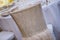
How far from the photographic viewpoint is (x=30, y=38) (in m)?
1.74

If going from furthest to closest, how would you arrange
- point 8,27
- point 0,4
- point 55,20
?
point 55,20, point 0,4, point 8,27

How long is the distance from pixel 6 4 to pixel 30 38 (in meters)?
1.01

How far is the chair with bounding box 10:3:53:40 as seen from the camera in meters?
1.67

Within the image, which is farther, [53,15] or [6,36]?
[53,15]

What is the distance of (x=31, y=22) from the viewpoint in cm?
172

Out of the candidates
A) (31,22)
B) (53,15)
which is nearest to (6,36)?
(31,22)

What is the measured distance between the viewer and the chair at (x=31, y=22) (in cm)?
167

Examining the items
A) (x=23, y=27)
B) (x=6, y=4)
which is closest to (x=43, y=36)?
(x=23, y=27)

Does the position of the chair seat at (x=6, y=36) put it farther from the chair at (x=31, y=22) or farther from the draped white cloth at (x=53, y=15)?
the draped white cloth at (x=53, y=15)

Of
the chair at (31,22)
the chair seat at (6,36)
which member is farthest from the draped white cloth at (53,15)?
the chair seat at (6,36)

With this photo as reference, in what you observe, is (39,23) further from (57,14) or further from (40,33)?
(57,14)

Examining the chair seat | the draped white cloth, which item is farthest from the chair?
the draped white cloth

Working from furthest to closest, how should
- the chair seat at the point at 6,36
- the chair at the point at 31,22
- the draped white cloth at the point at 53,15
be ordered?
the draped white cloth at the point at 53,15, the chair seat at the point at 6,36, the chair at the point at 31,22

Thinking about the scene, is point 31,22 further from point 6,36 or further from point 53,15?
point 53,15
